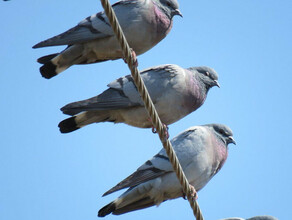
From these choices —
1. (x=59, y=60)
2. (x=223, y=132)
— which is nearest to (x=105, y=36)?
(x=59, y=60)

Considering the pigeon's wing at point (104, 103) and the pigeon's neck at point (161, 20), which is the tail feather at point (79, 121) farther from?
the pigeon's neck at point (161, 20)

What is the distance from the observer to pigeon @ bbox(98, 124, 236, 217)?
7.18 m

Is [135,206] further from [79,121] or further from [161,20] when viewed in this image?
[161,20]

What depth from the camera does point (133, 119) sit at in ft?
24.8

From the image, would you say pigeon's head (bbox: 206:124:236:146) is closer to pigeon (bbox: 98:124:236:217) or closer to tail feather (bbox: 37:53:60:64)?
pigeon (bbox: 98:124:236:217)

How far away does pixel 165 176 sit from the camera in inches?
285

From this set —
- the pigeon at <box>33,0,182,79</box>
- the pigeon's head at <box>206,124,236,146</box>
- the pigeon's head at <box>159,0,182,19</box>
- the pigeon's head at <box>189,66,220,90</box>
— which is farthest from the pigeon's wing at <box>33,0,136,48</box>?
the pigeon's head at <box>206,124,236,146</box>

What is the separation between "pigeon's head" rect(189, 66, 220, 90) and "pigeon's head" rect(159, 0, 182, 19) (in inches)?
30.7

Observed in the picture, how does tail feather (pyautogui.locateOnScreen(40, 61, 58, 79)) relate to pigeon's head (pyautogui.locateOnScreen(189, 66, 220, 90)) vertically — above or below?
above

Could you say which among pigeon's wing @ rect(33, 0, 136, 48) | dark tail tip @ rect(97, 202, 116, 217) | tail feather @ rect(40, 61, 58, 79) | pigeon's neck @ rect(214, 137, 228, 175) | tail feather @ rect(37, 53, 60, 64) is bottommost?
dark tail tip @ rect(97, 202, 116, 217)

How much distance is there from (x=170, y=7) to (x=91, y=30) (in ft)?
4.04

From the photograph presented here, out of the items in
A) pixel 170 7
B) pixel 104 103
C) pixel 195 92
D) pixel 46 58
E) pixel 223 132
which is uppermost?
pixel 170 7

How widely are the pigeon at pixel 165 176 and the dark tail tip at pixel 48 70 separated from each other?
1.67 meters

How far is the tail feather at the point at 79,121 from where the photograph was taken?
301 inches
